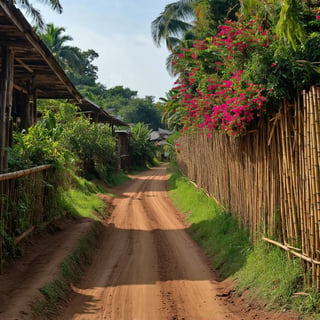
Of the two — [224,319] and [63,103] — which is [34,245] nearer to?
[224,319]

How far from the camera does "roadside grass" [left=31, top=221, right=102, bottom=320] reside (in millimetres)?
4684

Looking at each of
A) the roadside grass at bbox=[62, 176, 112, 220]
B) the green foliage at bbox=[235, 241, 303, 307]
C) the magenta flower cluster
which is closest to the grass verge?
the roadside grass at bbox=[62, 176, 112, 220]

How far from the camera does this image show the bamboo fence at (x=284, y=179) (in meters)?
4.15

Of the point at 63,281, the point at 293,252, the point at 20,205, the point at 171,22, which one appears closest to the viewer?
the point at 293,252

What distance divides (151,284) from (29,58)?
17.9ft

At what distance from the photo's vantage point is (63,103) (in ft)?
57.8

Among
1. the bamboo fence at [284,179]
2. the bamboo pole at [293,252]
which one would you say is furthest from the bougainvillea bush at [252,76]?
the bamboo pole at [293,252]

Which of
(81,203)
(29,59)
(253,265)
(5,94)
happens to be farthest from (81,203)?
(253,265)

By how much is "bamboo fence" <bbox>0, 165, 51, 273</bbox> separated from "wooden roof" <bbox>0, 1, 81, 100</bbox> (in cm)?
227

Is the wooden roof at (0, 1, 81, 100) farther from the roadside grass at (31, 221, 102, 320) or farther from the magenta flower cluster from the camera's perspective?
the roadside grass at (31, 221, 102, 320)

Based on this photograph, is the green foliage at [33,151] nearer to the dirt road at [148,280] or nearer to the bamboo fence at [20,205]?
the bamboo fence at [20,205]

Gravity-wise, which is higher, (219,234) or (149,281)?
(219,234)

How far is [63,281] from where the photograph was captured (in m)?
5.70

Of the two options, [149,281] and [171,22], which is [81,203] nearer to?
[149,281]
